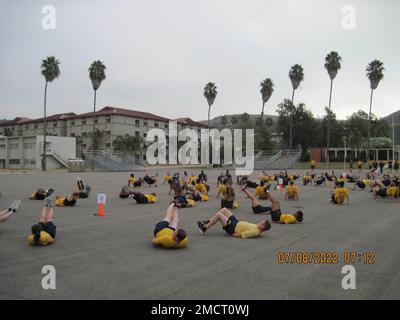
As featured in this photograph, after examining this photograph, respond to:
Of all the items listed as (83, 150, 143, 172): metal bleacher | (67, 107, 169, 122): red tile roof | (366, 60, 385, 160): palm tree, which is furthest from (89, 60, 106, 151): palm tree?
(366, 60, 385, 160): palm tree

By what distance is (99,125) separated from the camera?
88.2 meters

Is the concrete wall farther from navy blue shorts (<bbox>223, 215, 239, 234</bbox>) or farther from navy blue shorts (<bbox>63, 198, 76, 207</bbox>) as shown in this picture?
navy blue shorts (<bbox>223, 215, 239, 234</bbox>)

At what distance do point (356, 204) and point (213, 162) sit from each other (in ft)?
182

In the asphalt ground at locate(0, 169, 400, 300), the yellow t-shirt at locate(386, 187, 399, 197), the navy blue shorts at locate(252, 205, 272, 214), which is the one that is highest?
the yellow t-shirt at locate(386, 187, 399, 197)

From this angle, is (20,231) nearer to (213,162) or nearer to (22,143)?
(213,162)

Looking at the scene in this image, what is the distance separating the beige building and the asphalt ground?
252 feet

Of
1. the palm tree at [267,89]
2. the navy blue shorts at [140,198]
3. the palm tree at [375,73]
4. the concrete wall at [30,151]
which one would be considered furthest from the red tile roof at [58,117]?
the navy blue shorts at [140,198]

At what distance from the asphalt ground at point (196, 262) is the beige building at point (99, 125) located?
76827mm

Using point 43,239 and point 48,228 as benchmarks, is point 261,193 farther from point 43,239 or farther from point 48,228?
point 43,239

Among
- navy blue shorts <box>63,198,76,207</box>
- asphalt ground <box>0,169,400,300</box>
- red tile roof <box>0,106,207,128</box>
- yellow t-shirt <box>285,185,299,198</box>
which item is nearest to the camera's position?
asphalt ground <box>0,169,400,300</box>

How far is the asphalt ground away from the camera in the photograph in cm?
509
